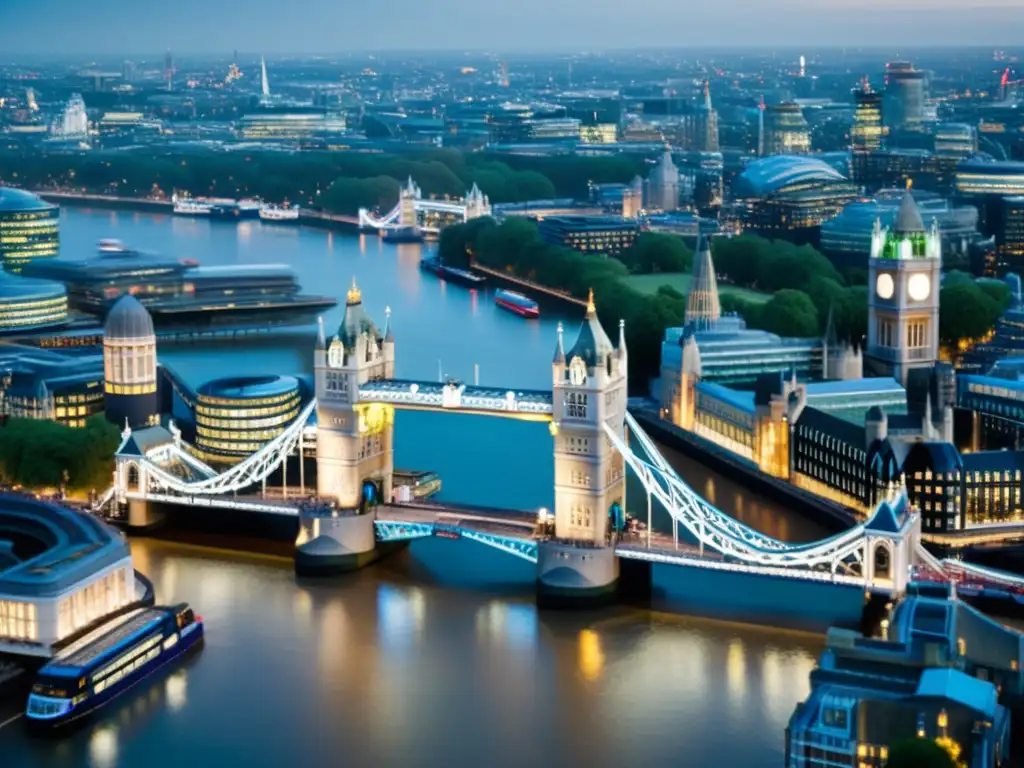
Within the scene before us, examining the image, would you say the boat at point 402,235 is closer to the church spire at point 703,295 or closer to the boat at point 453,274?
the boat at point 453,274

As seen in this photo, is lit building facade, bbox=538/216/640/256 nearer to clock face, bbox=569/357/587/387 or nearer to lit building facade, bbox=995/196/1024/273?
lit building facade, bbox=995/196/1024/273

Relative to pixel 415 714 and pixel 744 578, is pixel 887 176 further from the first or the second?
pixel 415 714

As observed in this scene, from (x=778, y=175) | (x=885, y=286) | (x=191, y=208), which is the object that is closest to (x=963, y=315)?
(x=885, y=286)

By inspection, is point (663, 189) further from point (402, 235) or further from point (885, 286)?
point (885, 286)

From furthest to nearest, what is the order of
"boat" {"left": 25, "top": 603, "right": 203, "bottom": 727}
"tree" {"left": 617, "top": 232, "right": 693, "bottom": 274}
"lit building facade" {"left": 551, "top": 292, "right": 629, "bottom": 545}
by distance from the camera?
"tree" {"left": 617, "top": 232, "right": 693, "bottom": 274}
"lit building facade" {"left": 551, "top": 292, "right": 629, "bottom": 545}
"boat" {"left": 25, "top": 603, "right": 203, "bottom": 727}

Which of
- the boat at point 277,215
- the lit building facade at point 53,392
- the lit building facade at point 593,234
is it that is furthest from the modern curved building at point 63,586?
the boat at point 277,215

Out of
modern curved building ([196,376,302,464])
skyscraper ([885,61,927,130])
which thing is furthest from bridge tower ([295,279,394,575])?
skyscraper ([885,61,927,130])
